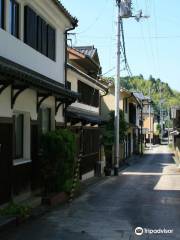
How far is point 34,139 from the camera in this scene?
52.7 feet

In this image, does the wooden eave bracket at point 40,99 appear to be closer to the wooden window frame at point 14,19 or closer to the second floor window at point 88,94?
the wooden window frame at point 14,19

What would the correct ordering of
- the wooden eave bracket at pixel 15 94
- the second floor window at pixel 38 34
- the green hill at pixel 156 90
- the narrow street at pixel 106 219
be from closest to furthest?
the narrow street at pixel 106 219
the wooden eave bracket at pixel 15 94
the second floor window at pixel 38 34
the green hill at pixel 156 90

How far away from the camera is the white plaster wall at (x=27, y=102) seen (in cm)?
1442

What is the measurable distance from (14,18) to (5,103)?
9.40ft

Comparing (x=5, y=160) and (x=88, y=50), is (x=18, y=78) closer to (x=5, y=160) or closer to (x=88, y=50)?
(x=5, y=160)

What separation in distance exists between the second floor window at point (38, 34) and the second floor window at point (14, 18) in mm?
524

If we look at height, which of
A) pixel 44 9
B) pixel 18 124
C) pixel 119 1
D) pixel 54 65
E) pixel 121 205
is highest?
pixel 119 1

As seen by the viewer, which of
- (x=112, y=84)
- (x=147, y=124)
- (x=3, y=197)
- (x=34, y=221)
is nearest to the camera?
(x=34, y=221)

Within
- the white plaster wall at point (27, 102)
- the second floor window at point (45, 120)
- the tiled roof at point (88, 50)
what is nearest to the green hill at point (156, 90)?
the tiled roof at point (88, 50)

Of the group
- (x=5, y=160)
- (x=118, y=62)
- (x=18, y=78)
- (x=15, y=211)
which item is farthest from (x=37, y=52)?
(x=118, y=62)

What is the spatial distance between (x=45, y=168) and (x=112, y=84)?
33128 mm

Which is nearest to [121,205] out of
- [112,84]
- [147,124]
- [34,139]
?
[34,139]

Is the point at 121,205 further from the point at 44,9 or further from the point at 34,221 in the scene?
the point at 44,9

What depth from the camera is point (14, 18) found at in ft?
48.0
